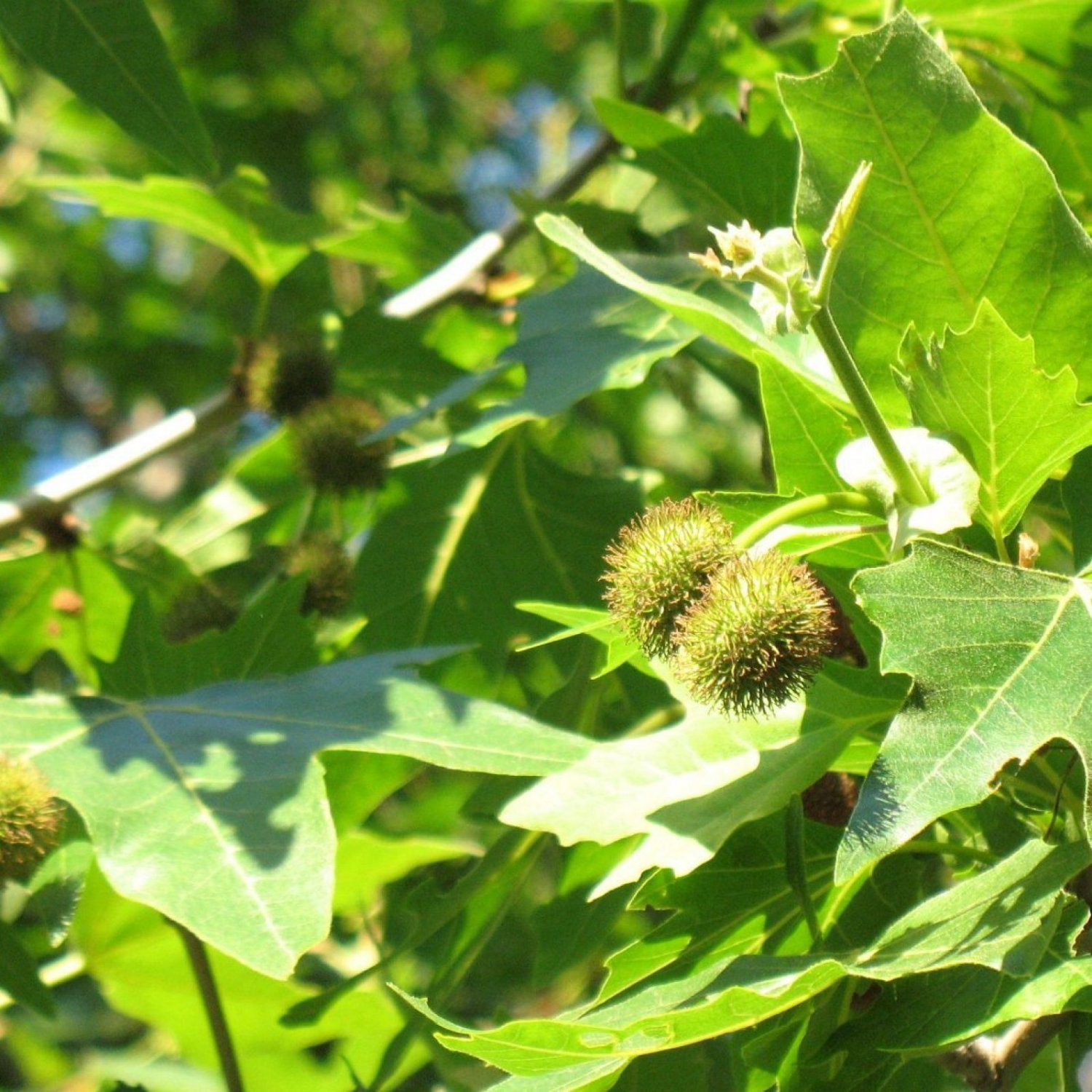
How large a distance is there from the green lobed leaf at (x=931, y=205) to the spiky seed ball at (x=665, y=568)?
27 cm

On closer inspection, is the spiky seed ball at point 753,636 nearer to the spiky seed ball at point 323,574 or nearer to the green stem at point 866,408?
the green stem at point 866,408

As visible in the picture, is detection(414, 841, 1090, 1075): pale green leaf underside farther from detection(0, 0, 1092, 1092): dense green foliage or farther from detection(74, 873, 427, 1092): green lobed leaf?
detection(74, 873, 427, 1092): green lobed leaf

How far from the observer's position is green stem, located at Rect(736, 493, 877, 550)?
1.26 metres

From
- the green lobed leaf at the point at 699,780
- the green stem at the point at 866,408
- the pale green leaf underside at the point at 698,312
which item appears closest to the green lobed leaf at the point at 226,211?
the pale green leaf underside at the point at 698,312

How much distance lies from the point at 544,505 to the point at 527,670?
1.01ft

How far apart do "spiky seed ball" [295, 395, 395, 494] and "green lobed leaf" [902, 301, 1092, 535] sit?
48.5 inches

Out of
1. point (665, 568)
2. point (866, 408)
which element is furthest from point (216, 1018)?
point (866, 408)

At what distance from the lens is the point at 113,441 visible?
208 inches

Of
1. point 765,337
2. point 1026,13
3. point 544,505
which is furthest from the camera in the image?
point 544,505

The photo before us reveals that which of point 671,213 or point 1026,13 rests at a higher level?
point 1026,13

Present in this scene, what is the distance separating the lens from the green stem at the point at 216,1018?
5.93 feet

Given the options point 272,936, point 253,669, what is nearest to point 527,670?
point 253,669

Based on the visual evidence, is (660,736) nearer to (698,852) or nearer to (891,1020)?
(698,852)

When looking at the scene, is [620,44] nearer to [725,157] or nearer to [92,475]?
[725,157]
